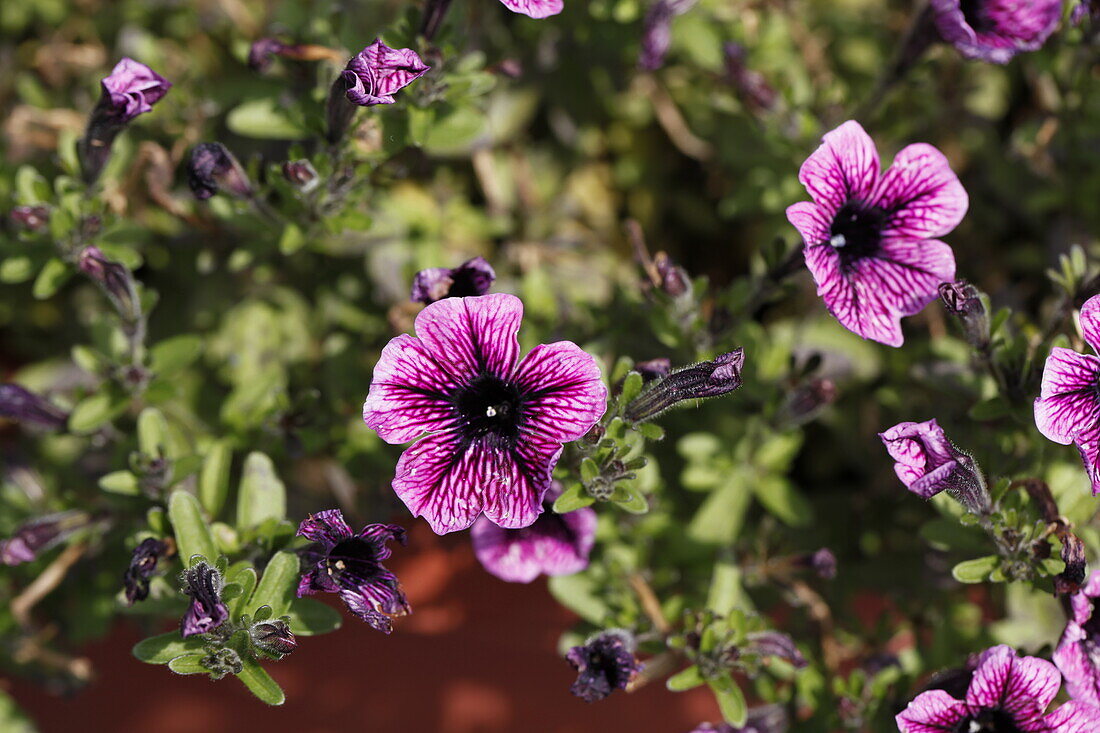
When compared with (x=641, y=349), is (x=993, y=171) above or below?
above

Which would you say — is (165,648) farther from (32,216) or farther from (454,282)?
(32,216)

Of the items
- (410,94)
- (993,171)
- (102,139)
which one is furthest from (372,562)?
(993,171)

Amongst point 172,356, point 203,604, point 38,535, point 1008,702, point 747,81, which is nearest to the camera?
point 203,604

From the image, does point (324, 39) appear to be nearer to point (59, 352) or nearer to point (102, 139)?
point (102, 139)

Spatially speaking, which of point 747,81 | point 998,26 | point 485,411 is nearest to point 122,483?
point 485,411

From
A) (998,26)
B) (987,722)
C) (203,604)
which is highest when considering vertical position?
(998,26)

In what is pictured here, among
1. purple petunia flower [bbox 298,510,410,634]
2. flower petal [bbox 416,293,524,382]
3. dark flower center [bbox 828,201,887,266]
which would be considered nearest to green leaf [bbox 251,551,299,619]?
purple petunia flower [bbox 298,510,410,634]
